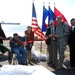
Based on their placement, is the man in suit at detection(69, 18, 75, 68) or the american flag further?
the american flag

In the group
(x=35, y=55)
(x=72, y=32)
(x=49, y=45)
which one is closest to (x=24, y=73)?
(x=72, y=32)

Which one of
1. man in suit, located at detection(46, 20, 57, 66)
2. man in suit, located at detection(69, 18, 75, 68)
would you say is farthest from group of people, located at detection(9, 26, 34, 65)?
man in suit, located at detection(69, 18, 75, 68)

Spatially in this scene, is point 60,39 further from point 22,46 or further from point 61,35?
point 22,46

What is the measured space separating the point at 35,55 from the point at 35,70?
653cm

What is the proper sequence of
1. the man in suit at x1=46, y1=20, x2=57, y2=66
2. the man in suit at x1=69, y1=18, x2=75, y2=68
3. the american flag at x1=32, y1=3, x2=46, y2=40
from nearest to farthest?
the man in suit at x1=69, y1=18, x2=75, y2=68, the man in suit at x1=46, y1=20, x2=57, y2=66, the american flag at x1=32, y1=3, x2=46, y2=40

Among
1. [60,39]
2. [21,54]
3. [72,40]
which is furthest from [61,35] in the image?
[21,54]

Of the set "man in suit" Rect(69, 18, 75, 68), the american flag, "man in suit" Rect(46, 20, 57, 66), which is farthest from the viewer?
the american flag

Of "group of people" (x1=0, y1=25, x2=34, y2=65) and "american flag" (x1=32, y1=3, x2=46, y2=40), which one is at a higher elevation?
"american flag" (x1=32, y1=3, x2=46, y2=40)

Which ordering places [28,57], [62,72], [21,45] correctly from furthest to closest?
[28,57] → [21,45] → [62,72]

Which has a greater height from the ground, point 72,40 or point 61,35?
point 61,35

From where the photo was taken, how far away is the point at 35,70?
6.64 metres

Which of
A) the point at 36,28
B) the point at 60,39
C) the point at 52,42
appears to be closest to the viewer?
the point at 60,39

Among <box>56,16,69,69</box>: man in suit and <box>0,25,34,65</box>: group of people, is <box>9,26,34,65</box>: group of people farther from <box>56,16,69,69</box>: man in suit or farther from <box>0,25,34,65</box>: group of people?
<box>56,16,69,69</box>: man in suit

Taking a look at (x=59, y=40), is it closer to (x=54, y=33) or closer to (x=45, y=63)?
(x=54, y=33)
